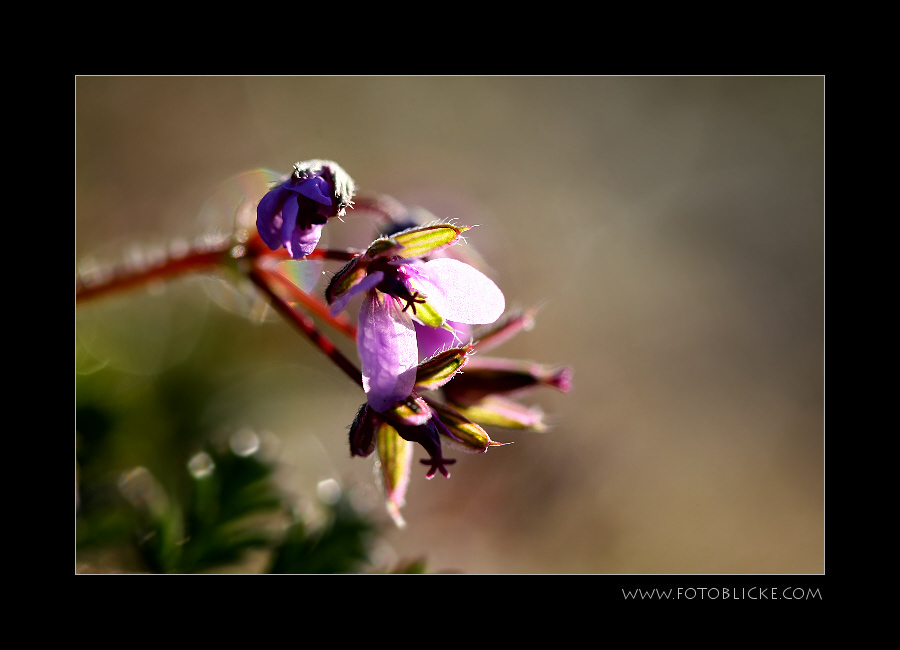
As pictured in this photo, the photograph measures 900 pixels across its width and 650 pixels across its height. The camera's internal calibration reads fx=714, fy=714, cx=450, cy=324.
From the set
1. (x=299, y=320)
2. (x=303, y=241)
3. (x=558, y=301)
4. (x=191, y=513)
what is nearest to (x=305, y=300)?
(x=299, y=320)

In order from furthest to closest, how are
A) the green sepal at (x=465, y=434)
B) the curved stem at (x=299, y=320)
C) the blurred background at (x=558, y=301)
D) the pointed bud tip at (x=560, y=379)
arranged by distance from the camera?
A: 1. the blurred background at (x=558, y=301)
2. the pointed bud tip at (x=560, y=379)
3. the curved stem at (x=299, y=320)
4. the green sepal at (x=465, y=434)

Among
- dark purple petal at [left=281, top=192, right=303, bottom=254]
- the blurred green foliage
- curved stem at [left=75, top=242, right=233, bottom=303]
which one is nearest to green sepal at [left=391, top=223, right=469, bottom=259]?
dark purple petal at [left=281, top=192, right=303, bottom=254]

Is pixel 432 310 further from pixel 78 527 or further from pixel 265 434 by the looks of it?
pixel 265 434

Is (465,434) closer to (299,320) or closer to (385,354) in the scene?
(385,354)

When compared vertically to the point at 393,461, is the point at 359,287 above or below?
above

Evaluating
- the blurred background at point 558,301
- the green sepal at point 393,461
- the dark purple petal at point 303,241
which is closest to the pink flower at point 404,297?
the dark purple petal at point 303,241

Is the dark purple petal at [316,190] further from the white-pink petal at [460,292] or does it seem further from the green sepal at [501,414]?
the green sepal at [501,414]
